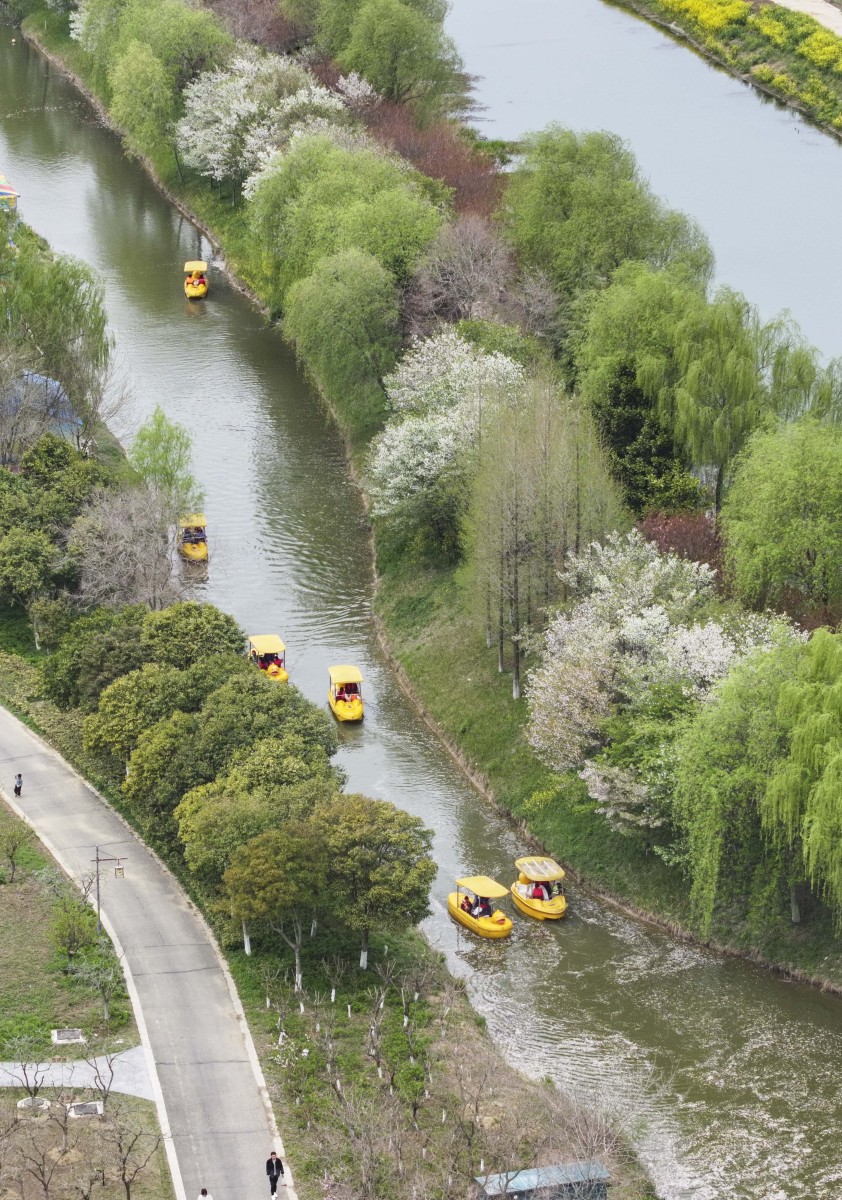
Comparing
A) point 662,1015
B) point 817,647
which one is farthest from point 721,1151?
point 817,647

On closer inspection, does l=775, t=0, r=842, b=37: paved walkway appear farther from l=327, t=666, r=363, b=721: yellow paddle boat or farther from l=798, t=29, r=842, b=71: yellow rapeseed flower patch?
→ l=327, t=666, r=363, b=721: yellow paddle boat

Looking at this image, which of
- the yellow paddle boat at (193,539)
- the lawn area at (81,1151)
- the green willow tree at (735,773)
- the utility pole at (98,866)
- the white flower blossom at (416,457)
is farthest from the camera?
the yellow paddle boat at (193,539)

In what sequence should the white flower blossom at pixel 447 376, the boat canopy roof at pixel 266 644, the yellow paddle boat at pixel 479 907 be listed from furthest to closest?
the white flower blossom at pixel 447 376 → the boat canopy roof at pixel 266 644 → the yellow paddle boat at pixel 479 907

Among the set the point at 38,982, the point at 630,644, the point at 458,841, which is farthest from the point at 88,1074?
the point at 630,644

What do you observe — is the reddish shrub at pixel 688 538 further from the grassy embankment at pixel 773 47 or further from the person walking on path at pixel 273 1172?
the grassy embankment at pixel 773 47

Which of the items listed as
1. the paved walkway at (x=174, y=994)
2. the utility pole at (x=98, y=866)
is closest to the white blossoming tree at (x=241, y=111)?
the paved walkway at (x=174, y=994)

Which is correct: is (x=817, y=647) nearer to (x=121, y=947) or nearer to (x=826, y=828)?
(x=826, y=828)
